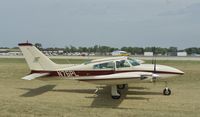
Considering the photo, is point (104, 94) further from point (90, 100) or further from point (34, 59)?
point (34, 59)

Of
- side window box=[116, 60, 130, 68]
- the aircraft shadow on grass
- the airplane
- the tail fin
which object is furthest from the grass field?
side window box=[116, 60, 130, 68]

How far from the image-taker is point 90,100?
1454cm

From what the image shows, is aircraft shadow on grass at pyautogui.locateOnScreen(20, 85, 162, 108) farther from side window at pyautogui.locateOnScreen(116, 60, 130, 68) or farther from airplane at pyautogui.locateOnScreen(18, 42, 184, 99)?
side window at pyautogui.locateOnScreen(116, 60, 130, 68)

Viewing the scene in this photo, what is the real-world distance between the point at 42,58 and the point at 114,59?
4.21m

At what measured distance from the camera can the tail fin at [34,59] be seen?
17.7m

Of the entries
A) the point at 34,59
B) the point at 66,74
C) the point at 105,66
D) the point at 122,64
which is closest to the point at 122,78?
the point at 122,64

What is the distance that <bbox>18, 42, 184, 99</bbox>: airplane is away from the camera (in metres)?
14.6

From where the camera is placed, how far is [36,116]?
33.1 ft

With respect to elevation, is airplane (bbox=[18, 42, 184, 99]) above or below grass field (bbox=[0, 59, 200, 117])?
above

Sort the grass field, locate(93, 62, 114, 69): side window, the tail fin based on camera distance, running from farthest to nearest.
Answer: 1. the tail fin
2. locate(93, 62, 114, 69): side window
3. the grass field

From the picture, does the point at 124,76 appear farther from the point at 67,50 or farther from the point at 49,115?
the point at 67,50

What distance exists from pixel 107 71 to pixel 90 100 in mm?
2195

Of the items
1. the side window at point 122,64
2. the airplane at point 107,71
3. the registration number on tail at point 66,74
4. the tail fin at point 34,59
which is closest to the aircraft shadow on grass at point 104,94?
the airplane at point 107,71

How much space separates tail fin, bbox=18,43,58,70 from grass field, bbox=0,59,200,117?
126cm
